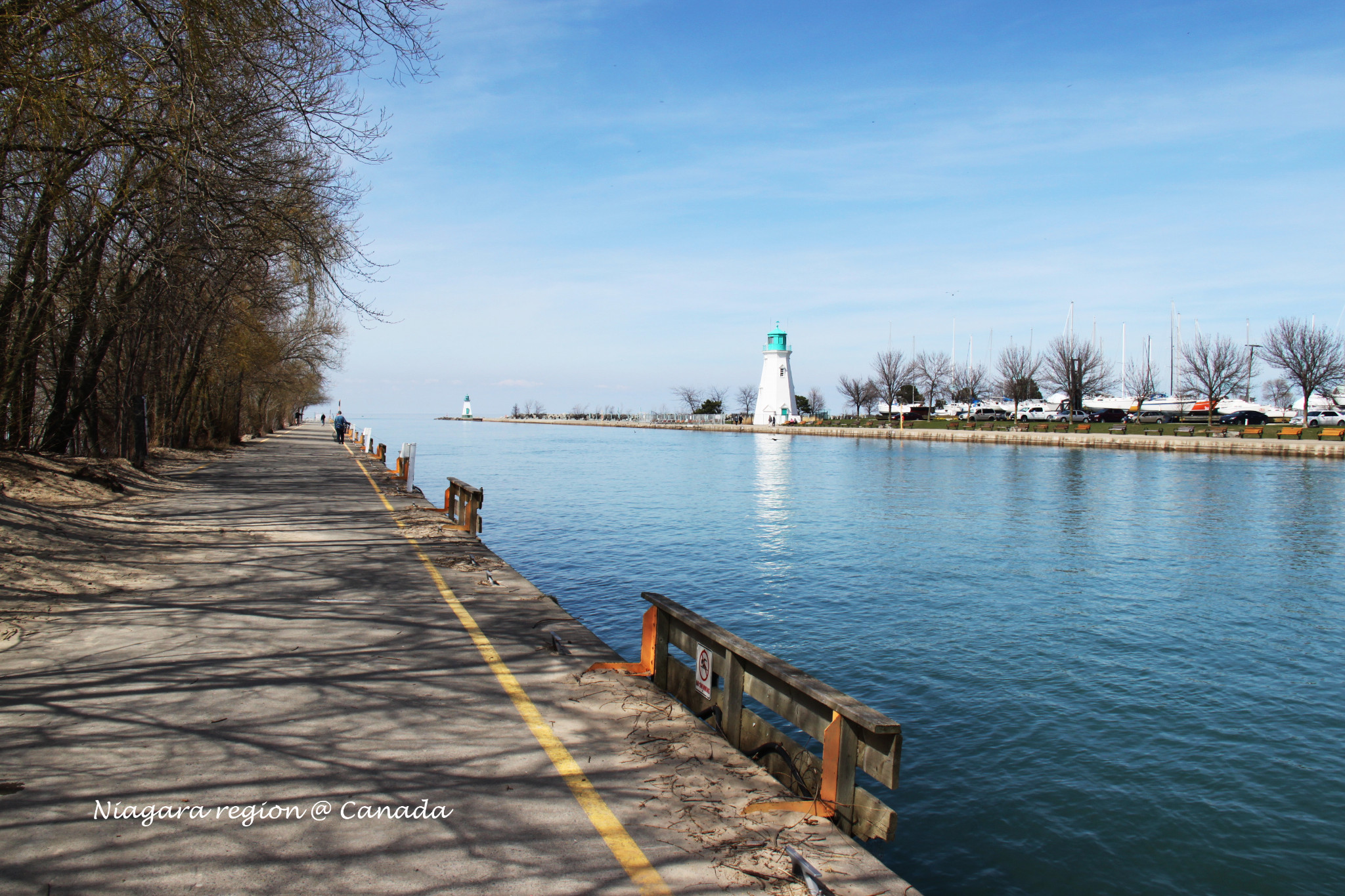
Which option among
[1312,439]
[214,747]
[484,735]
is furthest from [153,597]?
[1312,439]

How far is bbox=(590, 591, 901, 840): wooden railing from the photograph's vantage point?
4727mm

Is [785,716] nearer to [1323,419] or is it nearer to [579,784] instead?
[579,784]

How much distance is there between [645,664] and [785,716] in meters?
2.43

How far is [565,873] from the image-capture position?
4.09 metres

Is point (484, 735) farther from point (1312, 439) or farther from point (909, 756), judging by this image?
point (1312, 439)

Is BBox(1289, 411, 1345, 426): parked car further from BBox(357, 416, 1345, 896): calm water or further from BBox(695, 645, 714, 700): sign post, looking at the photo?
BBox(695, 645, 714, 700): sign post

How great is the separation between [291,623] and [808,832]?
241 inches

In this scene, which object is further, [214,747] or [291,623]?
[291,623]

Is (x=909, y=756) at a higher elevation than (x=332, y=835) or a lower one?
lower

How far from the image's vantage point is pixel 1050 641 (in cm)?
1266

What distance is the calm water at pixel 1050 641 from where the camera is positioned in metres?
6.89

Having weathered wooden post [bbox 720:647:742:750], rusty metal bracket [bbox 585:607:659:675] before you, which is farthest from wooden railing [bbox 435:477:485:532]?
weathered wooden post [bbox 720:647:742:750]

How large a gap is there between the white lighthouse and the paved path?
109740 mm

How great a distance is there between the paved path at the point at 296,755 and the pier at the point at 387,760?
0.02m
